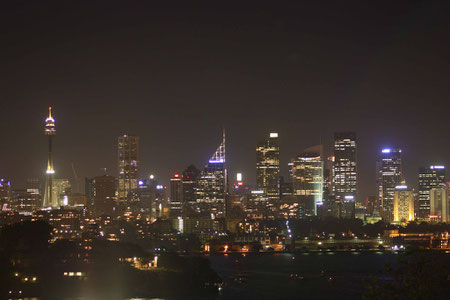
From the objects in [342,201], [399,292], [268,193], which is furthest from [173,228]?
[399,292]

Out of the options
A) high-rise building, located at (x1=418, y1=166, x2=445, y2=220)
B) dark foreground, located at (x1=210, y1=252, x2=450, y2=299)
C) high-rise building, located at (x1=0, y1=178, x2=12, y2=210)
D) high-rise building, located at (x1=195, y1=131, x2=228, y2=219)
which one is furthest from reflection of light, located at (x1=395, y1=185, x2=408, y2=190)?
high-rise building, located at (x1=0, y1=178, x2=12, y2=210)

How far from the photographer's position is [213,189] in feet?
468

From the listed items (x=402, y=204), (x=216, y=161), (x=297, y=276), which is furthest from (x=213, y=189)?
(x=297, y=276)

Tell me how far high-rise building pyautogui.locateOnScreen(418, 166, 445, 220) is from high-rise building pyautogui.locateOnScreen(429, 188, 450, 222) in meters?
3.77

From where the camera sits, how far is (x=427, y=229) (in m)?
114

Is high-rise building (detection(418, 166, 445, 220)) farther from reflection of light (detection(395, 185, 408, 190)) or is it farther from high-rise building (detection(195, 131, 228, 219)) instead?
high-rise building (detection(195, 131, 228, 219))

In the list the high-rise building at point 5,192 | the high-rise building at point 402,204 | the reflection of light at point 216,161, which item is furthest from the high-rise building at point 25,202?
the high-rise building at point 402,204

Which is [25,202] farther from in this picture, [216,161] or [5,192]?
[216,161]

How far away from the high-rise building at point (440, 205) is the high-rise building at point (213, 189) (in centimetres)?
4167

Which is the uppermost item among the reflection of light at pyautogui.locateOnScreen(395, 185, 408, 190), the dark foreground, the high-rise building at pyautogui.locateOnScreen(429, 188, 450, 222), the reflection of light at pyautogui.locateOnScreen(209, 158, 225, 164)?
the reflection of light at pyautogui.locateOnScreen(209, 158, 225, 164)

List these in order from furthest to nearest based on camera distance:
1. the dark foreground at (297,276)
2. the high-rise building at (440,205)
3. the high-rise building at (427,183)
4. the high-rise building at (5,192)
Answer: the high-rise building at (427,183) < the high-rise building at (440,205) < the high-rise building at (5,192) < the dark foreground at (297,276)

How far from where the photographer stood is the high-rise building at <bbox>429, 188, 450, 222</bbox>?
460 feet

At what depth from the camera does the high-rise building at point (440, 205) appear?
140250 millimetres

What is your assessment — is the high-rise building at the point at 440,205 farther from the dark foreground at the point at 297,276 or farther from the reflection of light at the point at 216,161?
the dark foreground at the point at 297,276
